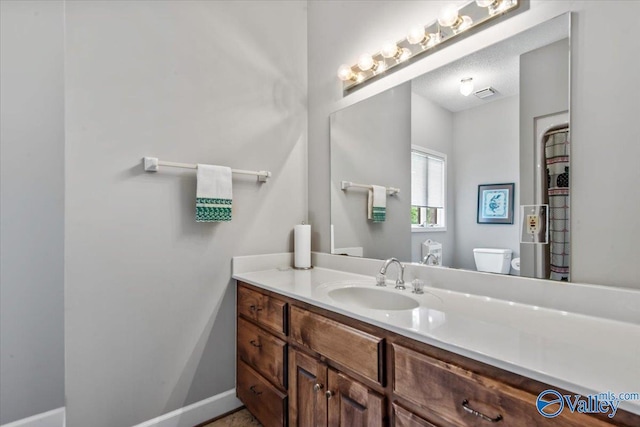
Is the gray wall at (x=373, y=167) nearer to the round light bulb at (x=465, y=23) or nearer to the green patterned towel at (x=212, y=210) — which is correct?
the round light bulb at (x=465, y=23)

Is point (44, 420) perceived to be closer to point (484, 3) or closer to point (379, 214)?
point (379, 214)

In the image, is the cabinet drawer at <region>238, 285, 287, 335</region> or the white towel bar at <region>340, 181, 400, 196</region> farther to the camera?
the white towel bar at <region>340, 181, 400, 196</region>

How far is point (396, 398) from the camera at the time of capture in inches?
35.9

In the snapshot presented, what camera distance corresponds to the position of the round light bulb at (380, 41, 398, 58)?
1.57 meters

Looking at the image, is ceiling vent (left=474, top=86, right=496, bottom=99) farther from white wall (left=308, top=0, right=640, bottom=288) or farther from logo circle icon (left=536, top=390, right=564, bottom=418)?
logo circle icon (left=536, top=390, right=564, bottom=418)

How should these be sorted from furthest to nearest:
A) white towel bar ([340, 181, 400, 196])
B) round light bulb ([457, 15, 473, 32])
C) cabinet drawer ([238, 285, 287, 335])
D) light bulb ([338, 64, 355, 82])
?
light bulb ([338, 64, 355, 82])
white towel bar ([340, 181, 400, 196])
cabinet drawer ([238, 285, 287, 335])
round light bulb ([457, 15, 473, 32])

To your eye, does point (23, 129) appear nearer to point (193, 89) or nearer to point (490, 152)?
point (193, 89)

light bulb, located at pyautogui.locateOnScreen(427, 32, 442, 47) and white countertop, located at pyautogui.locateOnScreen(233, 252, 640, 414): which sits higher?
light bulb, located at pyautogui.locateOnScreen(427, 32, 442, 47)

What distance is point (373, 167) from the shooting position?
1.77m

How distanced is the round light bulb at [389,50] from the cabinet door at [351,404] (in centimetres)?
154

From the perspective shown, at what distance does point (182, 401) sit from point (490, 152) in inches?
77.7

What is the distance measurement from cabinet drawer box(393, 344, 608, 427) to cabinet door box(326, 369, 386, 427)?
11 cm

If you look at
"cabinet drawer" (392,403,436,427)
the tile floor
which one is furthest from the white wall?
the tile floor

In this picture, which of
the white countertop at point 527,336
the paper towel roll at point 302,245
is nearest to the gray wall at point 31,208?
the paper towel roll at point 302,245
